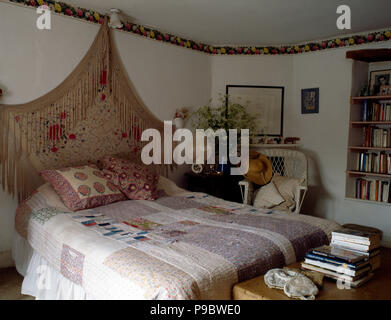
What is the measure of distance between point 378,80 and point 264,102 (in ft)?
4.65

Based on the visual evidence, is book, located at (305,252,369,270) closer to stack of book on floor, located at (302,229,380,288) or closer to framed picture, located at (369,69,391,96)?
stack of book on floor, located at (302,229,380,288)

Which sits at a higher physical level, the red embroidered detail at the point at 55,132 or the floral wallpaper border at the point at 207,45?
the floral wallpaper border at the point at 207,45

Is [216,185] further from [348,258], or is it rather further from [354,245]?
[348,258]

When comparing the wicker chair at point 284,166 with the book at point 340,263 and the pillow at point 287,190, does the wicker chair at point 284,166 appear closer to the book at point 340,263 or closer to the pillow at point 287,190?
the pillow at point 287,190

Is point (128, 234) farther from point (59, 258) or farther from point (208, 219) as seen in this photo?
point (208, 219)

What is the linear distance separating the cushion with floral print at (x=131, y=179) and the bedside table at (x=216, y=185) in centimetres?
81

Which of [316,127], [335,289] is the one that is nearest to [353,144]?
[316,127]

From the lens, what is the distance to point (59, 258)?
2.16 meters

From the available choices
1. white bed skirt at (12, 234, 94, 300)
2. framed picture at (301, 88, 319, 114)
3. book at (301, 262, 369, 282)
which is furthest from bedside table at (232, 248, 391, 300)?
framed picture at (301, 88, 319, 114)

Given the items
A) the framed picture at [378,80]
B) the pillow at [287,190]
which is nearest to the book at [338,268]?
the pillow at [287,190]

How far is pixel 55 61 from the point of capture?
323 centimetres

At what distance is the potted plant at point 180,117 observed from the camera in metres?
4.25

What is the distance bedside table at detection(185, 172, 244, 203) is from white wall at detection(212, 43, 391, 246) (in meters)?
1.16
